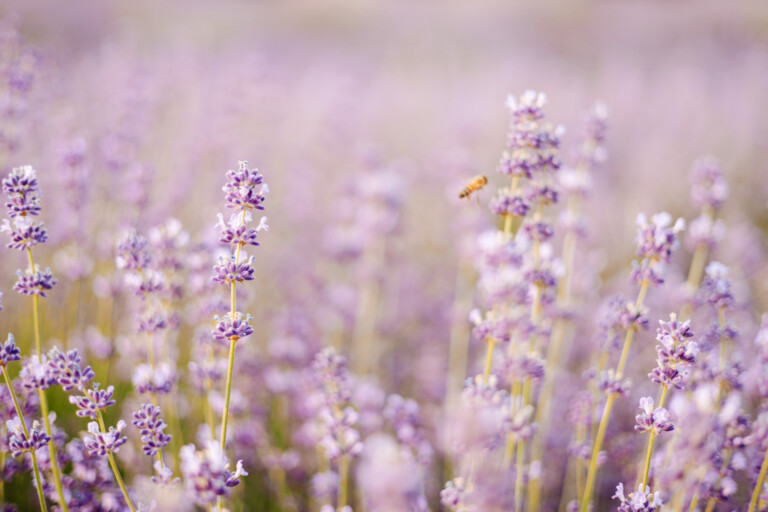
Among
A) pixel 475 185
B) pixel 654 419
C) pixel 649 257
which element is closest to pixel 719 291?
pixel 649 257

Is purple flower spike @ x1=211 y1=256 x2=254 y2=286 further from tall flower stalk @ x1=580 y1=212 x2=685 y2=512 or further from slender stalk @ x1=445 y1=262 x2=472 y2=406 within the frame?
slender stalk @ x1=445 y1=262 x2=472 y2=406

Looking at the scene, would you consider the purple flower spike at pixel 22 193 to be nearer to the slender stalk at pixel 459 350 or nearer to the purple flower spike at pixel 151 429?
the purple flower spike at pixel 151 429

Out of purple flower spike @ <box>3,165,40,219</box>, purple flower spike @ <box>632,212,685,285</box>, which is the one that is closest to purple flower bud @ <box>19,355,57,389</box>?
purple flower spike @ <box>3,165,40,219</box>

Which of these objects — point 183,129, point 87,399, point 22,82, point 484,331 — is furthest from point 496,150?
point 87,399

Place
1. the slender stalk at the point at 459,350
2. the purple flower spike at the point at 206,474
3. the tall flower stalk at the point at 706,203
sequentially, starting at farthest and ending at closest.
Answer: the slender stalk at the point at 459,350
the tall flower stalk at the point at 706,203
the purple flower spike at the point at 206,474

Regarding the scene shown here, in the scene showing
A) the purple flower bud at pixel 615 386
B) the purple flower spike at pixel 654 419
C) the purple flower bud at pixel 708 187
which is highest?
the purple flower bud at pixel 708 187

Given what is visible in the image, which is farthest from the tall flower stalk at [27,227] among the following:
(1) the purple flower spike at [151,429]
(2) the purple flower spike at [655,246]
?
(2) the purple flower spike at [655,246]

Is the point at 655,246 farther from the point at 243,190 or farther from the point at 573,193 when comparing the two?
the point at 243,190

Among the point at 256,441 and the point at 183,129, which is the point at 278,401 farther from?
the point at 183,129
